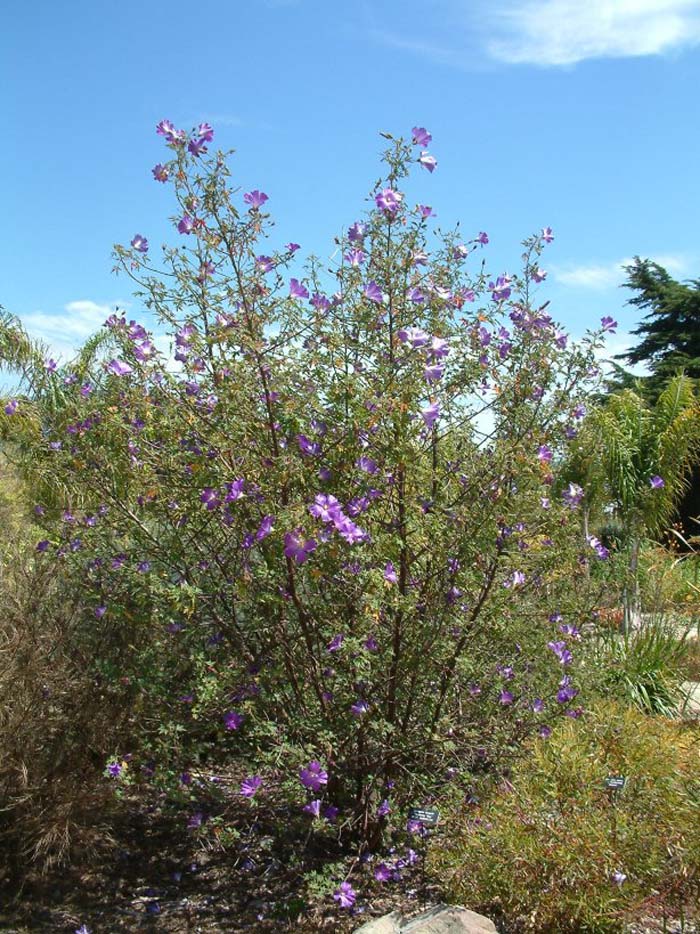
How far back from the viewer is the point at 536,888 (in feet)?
9.55

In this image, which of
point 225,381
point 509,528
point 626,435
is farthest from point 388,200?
point 626,435

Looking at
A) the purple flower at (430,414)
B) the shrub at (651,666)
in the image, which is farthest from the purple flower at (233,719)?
the shrub at (651,666)

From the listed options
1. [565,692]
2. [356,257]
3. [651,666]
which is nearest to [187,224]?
[356,257]

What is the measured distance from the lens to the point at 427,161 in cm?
334

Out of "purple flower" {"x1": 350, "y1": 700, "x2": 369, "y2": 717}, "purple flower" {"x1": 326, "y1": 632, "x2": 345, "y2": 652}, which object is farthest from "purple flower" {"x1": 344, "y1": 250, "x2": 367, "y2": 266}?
"purple flower" {"x1": 350, "y1": 700, "x2": 369, "y2": 717}

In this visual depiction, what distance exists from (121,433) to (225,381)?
0.57 m

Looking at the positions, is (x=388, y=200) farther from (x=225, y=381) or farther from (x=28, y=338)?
(x=28, y=338)

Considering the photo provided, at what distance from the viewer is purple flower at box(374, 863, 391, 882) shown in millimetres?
3445

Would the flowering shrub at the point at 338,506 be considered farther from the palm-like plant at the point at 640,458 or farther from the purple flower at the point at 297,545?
the palm-like plant at the point at 640,458

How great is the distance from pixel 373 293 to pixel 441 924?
207 centimetres

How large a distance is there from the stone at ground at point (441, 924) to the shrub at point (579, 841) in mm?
153

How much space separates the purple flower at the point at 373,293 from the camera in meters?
3.25

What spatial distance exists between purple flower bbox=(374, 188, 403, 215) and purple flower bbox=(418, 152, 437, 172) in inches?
5.8

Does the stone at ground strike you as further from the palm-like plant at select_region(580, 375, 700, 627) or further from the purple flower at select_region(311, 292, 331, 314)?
the palm-like plant at select_region(580, 375, 700, 627)
